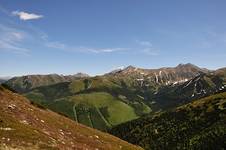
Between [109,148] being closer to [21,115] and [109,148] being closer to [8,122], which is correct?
[21,115]

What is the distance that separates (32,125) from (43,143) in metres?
10.4

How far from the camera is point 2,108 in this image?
58062 millimetres

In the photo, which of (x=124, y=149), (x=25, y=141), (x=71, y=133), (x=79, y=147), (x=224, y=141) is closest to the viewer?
(x=25, y=141)

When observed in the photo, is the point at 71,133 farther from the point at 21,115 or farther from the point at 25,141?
the point at 25,141

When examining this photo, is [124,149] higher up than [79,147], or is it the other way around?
[79,147]

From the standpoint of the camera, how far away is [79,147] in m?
54.3

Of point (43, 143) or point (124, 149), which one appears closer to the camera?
point (43, 143)

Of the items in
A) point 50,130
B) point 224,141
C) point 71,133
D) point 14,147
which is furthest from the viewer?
point 224,141

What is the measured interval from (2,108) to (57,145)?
15.3 metres

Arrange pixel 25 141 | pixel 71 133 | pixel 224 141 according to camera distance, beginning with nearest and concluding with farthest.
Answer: pixel 25 141 → pixel 71 133 → pixel 224 141

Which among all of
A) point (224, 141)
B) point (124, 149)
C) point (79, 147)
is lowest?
point (224, 141)

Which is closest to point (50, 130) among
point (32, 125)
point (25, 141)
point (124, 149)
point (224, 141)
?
point (32, 125)

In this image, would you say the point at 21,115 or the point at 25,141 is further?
the point at 21,115

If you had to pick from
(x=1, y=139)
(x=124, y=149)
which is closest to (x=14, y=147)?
(x=1, y=139)
